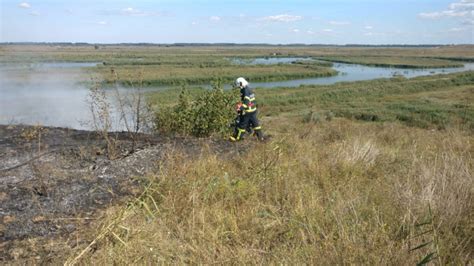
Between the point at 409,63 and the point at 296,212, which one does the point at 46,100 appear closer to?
the point at 296,212

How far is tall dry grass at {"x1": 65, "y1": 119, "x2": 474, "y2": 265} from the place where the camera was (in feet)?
9.84

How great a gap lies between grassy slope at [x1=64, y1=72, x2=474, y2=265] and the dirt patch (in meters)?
0.49

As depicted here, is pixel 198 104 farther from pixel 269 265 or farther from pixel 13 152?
pixel 269 265

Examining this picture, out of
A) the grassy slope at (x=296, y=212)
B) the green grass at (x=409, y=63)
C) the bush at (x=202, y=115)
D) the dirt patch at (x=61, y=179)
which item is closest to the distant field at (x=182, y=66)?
the green grass at (x=409, y=63)

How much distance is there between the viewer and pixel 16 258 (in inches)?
140

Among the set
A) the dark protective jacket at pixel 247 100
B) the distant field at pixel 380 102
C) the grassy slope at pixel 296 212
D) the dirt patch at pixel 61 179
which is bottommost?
the distant field at pixel 380 102

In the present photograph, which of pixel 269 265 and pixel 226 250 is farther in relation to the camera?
pixel 226 250

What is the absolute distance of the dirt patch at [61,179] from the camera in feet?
13.3

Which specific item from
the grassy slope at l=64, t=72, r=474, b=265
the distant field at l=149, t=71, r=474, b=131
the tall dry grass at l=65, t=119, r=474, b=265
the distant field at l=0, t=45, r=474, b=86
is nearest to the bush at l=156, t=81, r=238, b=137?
the distant field at l=0, t=45, r=474, b=86

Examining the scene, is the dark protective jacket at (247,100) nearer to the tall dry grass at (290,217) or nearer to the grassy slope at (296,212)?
the grassy slope at (296,212)

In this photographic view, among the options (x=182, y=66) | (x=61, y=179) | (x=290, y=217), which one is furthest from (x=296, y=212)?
(x=182, y=66)

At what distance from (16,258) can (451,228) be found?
141 inches

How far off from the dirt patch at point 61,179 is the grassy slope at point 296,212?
49cm

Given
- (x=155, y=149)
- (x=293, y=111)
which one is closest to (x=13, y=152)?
(x=155, y=149)
